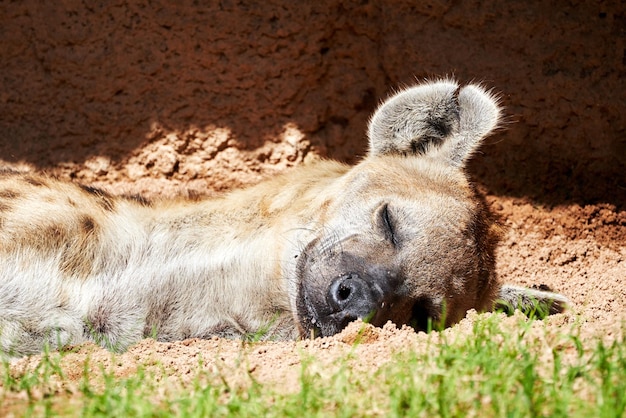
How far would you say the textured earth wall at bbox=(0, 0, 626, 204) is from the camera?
196 inches

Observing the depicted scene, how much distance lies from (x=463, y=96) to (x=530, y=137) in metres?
1.53

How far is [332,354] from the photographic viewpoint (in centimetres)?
277

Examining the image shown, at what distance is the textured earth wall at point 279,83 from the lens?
4984mm

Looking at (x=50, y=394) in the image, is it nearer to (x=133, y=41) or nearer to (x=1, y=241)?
(x=1, y=241)

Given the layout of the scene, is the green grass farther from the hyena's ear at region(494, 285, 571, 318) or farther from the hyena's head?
the hyena's ear at region(494, 285, 571, 318)

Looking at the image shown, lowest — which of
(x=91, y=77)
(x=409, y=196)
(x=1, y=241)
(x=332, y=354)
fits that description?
(x=332, y=354)

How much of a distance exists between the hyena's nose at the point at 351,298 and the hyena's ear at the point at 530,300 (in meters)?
0.97

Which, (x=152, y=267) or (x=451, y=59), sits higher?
(x=451, y=59)

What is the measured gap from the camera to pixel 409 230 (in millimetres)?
3344

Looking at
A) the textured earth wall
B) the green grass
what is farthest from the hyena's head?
the textured earth wall

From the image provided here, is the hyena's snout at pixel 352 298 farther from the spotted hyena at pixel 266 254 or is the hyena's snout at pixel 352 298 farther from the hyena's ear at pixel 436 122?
the hyena's ear at pixel 436 122

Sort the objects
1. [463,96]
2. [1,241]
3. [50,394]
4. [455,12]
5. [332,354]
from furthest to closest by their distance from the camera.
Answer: [455,12], [463,96], [1,241], [332,354], [50,394]

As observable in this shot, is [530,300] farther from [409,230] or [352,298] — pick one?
[352,298]

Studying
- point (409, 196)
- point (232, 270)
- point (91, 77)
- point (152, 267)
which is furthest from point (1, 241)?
point (91, 77)
